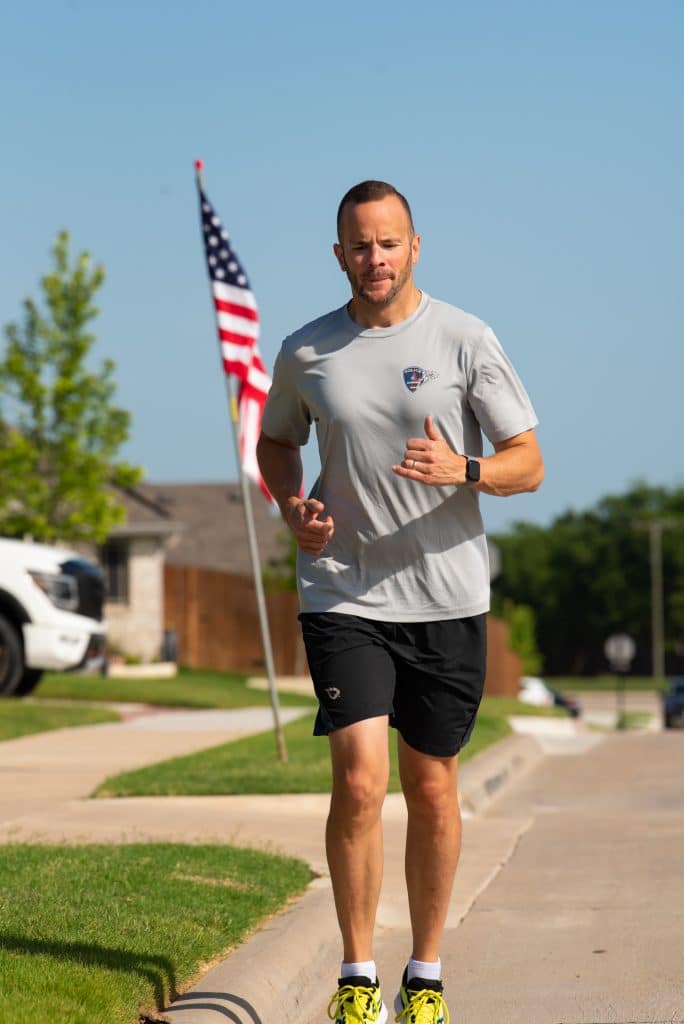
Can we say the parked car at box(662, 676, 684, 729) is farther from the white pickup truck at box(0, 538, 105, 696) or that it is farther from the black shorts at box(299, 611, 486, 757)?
the black shorts at box(299, 611, 486, 757)

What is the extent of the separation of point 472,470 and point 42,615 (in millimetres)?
12679

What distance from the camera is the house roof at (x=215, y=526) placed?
57.1m

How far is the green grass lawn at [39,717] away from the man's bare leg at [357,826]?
34.9ft

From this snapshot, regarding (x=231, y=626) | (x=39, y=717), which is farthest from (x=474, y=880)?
(x=231, y=626)

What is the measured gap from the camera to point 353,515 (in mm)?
4699

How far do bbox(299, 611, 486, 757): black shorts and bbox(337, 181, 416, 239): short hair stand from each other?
45.4 inches

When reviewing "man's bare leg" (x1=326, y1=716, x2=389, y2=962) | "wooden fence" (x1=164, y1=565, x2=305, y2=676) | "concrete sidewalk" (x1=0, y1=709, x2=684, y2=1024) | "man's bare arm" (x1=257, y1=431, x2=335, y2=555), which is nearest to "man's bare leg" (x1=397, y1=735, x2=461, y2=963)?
"man's bare leg" (x1=326, y1=716, x2=389, y2=962)

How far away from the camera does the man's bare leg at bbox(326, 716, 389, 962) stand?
457 centimetres

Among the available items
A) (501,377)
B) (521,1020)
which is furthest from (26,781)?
(501,377)

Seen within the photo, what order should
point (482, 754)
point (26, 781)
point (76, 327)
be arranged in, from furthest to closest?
1. point (76, 327)
2. point (482, 754)
3. point (26, 781)

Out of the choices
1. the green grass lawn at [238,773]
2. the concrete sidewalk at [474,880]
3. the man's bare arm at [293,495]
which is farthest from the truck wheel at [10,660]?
the man's bare arm at [293,495]

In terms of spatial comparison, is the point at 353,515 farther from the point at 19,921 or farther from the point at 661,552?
the point at 661,552

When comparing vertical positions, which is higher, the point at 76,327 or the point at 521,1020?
the point at 76,327

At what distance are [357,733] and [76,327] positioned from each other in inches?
996
